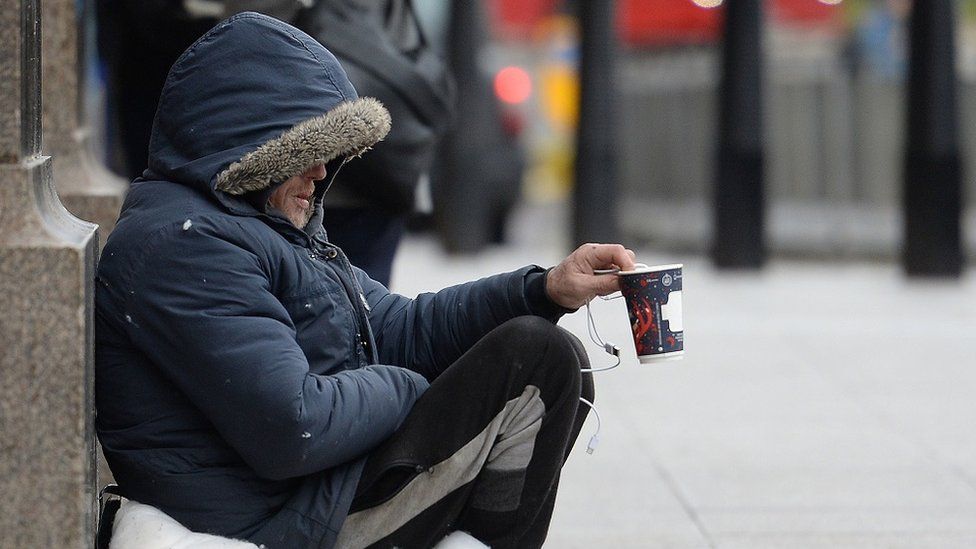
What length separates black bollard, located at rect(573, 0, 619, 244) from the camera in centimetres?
1034

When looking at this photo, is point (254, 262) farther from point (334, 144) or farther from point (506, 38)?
A: point (506, 38)

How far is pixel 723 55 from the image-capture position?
33.1 ft

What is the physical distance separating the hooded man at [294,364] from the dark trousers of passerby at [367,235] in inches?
47.7

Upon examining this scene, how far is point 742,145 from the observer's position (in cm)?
995

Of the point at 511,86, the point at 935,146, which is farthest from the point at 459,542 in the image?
the point at 511,86

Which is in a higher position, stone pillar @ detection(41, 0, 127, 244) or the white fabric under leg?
stone pillar @ detection(41, 0, 127, 244)

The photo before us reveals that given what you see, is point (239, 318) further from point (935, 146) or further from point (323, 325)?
point (935, 146)

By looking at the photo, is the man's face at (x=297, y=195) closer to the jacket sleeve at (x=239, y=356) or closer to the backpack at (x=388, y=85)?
the jacket sleeve at (x=239, y=356)

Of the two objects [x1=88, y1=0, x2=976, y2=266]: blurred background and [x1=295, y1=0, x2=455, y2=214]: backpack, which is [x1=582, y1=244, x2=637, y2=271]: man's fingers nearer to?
[x1=295, y1=0, x2=455, y2=214]: backpack

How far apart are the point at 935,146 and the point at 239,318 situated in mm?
7477

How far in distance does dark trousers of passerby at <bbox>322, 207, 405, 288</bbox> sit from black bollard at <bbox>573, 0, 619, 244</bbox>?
→ 6.09 meters

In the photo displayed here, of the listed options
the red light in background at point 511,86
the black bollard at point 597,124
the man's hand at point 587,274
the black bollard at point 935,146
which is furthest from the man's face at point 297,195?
the red light in background at point 511,86

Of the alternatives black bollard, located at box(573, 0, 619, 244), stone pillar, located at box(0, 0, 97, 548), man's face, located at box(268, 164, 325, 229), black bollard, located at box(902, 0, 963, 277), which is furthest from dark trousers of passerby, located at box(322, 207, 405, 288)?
black bollard, located at box(573, 0, 619, 244)

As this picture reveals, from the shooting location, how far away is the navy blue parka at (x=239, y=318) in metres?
2.68
